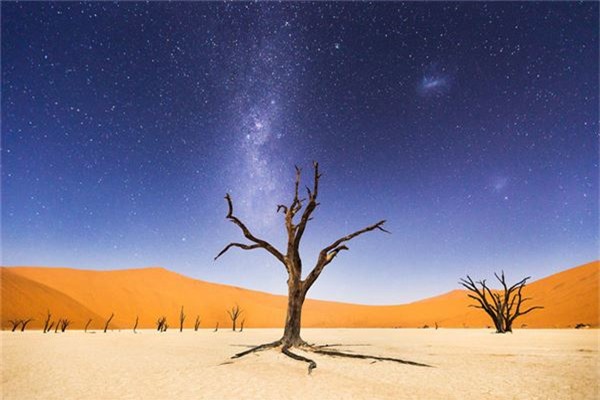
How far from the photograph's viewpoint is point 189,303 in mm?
77500

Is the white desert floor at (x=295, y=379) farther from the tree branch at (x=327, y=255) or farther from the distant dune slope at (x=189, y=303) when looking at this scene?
the distant dune slope at (x=189, y=303)

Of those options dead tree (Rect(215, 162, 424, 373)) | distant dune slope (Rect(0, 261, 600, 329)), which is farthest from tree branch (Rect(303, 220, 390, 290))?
distant dune slope (Rect(0, 261, 600, 329))

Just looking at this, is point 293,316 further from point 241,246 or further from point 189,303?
point 189,303

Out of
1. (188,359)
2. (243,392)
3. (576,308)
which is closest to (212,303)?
(576,308)

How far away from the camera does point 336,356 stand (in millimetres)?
11008

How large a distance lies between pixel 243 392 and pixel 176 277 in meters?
97.9

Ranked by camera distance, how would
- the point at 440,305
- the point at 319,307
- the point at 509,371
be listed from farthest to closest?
the point at 319,307
the point at 440,305
the point at 509,371

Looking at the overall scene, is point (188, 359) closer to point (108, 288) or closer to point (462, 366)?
point (462, 366)

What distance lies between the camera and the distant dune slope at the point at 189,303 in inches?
1935

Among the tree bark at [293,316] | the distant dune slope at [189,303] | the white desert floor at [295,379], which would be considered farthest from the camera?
the distant dune slope at [189,303]

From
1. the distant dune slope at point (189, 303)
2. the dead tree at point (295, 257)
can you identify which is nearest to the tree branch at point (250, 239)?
the dead tree at point (295, 257)

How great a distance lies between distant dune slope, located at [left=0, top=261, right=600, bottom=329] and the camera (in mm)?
49156

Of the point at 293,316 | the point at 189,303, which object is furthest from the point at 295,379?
the point at 189,303

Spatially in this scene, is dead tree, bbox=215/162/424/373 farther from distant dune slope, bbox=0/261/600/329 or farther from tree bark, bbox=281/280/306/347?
distant dune slope, bbox=0/261/600/329
